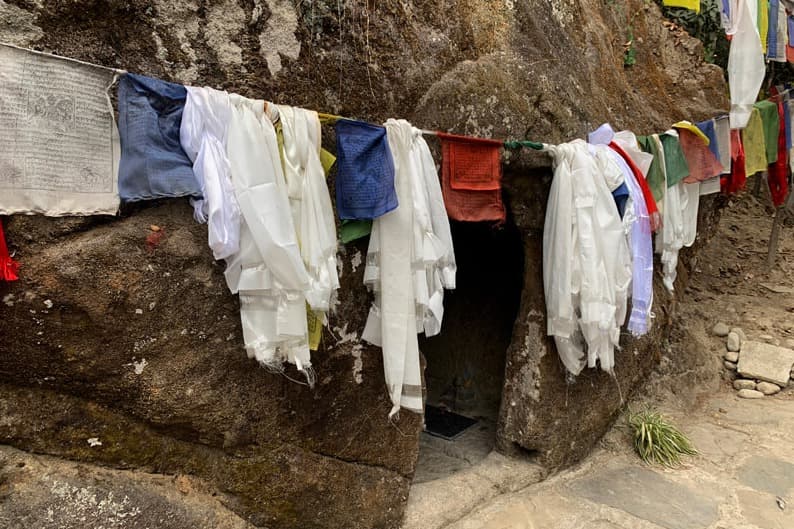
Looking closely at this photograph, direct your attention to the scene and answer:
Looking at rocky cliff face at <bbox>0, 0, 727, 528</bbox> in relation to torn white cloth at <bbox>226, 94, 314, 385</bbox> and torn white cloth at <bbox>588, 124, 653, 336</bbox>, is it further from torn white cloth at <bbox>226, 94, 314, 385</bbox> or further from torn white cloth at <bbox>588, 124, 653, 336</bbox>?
torn white cloth at <bbox>588, 124, 653, 336</bbox>

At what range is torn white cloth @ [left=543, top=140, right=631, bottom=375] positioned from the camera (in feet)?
11.6

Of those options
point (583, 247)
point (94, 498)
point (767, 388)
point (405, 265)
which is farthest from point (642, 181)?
point (94, 498)

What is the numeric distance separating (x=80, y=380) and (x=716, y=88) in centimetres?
626

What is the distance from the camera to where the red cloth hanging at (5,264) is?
197cm

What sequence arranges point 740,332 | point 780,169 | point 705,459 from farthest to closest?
point 740,332 < point 780,169 < point 705,459

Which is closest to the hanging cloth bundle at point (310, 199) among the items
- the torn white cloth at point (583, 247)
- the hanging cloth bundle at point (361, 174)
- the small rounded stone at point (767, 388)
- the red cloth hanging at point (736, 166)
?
the hanging cloth bundle at point (361, 174)

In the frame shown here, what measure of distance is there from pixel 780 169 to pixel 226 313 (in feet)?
19.2

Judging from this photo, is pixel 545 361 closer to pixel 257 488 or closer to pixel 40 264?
pixel 257 488

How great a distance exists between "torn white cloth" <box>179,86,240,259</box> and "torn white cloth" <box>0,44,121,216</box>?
11.2 inches

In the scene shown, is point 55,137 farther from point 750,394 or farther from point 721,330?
point 721,330

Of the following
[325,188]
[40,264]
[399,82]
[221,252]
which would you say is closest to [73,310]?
[40,264]

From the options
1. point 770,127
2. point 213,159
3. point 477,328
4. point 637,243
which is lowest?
point 477,328

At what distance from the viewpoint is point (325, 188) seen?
258cm

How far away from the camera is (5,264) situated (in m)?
1.98
